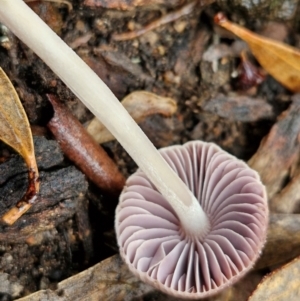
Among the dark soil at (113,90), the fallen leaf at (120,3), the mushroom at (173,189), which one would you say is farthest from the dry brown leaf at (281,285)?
the fallen leaf at (120,3)

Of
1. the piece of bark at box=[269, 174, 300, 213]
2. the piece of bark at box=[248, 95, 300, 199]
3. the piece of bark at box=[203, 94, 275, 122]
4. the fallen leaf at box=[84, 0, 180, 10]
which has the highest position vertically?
the fallen leaf at box=[84, 0, 180, 10]

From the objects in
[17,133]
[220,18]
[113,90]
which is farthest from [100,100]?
[220,18]

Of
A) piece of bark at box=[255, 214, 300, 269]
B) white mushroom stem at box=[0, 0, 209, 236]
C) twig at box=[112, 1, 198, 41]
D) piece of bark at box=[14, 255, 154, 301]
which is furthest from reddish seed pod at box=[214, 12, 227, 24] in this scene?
piece of bark at box=[14, 255, 154, 301]

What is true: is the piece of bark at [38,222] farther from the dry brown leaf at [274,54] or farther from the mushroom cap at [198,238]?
the dry brown leaf at [274,54]

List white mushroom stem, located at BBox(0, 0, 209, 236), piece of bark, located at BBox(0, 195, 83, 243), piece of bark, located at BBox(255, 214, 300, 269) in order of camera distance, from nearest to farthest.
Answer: white mushroom stem, located at BBox(0, 0, 209, 236), piece of bark, located at BBox(0, 195, 83, 243), piece of bark, located at BBox(255, 214, 300, 269)

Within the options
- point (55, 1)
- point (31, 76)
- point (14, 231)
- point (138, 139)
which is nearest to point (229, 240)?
point (138, 139)

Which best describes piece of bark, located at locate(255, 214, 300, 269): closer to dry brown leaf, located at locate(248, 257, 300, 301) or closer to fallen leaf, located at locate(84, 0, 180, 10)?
dry brown leaf, located at locate(248, 257, 300, 301)
